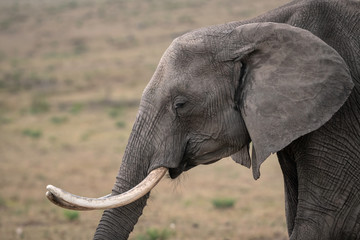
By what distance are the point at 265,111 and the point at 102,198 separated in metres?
1.01

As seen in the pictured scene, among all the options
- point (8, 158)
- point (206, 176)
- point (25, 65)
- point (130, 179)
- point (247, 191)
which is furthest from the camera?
point (25, 65)

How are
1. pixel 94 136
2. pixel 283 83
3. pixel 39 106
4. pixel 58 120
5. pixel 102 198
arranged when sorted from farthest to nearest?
pixel 39 106, pixel 58 120, pixel 94 136, pixel 283 83, pixel 102 198

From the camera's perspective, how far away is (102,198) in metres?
3.30

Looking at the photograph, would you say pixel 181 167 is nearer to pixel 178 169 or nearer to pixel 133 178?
pixel 178 169

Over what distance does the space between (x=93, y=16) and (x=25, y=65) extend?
13185mm

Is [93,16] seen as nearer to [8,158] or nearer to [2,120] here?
[2,120]

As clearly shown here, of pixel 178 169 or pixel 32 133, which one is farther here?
pixel 32 133

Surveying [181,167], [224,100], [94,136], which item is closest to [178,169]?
[181,167]

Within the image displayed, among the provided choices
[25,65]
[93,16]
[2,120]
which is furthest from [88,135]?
[93,16]

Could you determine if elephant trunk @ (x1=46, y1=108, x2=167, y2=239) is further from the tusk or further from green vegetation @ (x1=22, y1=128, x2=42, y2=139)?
green vegetation @ (x1=22, y1=128, x2=42, y2=139)

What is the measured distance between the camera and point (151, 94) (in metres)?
3.64

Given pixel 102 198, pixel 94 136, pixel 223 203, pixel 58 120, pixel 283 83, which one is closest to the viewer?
pixel 102 198

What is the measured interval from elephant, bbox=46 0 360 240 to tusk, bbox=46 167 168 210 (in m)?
0.01

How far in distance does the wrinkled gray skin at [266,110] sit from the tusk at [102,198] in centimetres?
13
